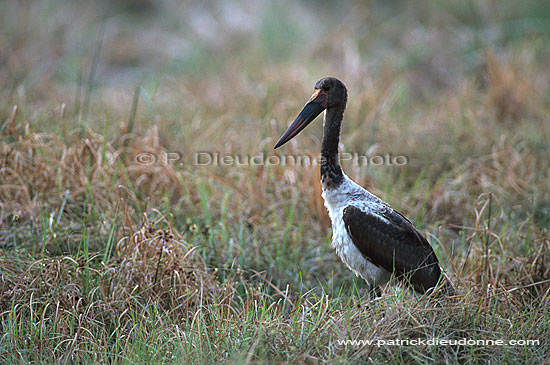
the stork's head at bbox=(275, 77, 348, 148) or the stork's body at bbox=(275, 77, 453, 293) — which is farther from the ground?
the stork's head at bbox=(275, 77, 348, 148)

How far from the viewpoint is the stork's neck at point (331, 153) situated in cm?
330

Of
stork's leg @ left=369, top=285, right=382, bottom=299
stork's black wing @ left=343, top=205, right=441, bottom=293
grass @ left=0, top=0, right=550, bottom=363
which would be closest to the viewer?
grass @ left=0, top=0, right=550, bottom=363

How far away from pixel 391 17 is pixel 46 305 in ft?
27.5

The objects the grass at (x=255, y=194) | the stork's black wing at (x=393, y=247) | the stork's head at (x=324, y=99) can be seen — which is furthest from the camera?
the stork's head at (x=324, y=99)

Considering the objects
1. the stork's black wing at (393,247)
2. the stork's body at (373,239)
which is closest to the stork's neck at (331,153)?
the stork's body at (373,239)

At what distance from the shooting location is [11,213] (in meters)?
3.70

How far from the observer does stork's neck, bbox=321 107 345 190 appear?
10.8 feet

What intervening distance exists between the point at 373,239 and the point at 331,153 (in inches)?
23.6

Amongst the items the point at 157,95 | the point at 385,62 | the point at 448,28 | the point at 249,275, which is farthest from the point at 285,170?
the point at 448,28

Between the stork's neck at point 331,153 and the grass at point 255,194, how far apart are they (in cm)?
59

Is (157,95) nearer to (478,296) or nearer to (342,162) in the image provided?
(342,162)

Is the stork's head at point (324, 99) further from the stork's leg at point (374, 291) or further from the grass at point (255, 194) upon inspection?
the stork's leg at point (374, 291)

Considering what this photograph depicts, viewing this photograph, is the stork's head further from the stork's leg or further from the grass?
the stork's leg

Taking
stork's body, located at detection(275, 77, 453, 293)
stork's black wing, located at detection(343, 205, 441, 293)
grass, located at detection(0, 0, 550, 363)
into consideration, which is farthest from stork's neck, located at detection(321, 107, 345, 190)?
grass, located at detection(0, 0, 550, 363)
